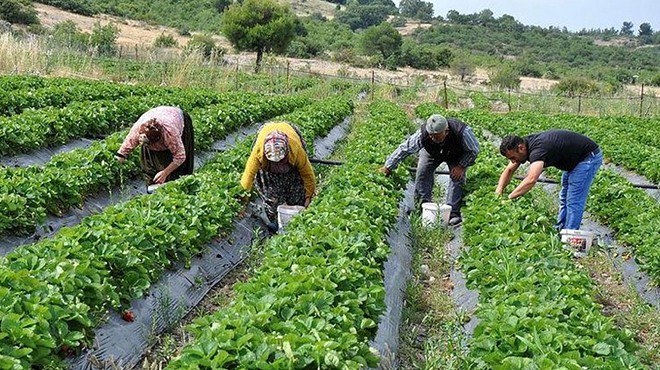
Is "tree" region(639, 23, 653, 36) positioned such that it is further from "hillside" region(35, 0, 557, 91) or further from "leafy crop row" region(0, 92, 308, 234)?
"leafy crop row" region(0, 92, 308, 234)

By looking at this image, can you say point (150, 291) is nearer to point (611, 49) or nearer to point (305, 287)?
point (305, 287)

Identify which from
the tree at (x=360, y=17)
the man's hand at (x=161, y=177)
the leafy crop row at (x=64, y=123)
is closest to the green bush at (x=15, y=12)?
the leafy crop row at (x=64, y=123)

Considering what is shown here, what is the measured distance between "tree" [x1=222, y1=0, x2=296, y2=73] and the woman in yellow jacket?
38.0 metres

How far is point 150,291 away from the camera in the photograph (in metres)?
5.66

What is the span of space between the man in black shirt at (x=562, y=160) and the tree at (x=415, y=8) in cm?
15409

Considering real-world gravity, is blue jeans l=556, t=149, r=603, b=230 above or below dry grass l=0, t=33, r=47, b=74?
below

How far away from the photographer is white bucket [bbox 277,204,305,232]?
7.70 meters

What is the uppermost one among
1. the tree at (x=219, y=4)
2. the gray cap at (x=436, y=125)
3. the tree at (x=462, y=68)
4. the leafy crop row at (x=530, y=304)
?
the tree at (x=219, y=4)

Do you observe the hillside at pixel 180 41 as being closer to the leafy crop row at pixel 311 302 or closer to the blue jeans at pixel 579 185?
the blue jeans at pixel 579 185

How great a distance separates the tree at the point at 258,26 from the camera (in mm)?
45125

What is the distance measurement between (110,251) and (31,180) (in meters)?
2.60

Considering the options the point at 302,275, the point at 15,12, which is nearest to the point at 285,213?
the point at 302,275

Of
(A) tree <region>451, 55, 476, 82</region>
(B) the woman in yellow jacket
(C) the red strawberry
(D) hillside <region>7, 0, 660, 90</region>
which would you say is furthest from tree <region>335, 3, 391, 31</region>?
(C) the red strawberry

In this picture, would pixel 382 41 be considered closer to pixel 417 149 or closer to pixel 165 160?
pixel 417 149
